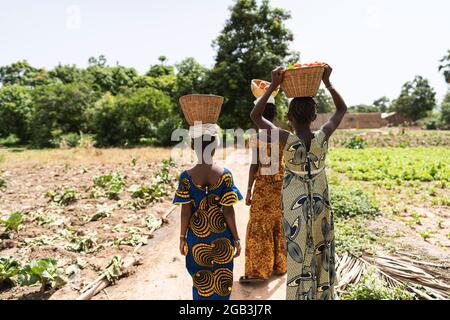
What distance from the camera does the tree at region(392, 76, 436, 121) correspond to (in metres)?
43.2

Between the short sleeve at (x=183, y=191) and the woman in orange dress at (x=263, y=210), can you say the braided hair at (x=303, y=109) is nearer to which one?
the short sleeve at (x=183, y=191)

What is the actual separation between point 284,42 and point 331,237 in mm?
19103

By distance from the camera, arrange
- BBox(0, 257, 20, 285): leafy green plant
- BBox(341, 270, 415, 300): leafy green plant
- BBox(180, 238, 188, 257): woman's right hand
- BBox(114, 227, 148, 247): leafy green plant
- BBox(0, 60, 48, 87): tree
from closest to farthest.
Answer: BBox(180, 238, 188, 257): woman's right hand < BBox(341, 270, 415, 300): leafy green plant < BBox(0, 257, 20, 285): leafy green plant < BBox(114, 227, 148, 247): leafy green plant < BBox(0, 60, 48, 87): tree

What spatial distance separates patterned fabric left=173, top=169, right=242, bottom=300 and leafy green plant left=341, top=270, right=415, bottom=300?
1168 millimetres

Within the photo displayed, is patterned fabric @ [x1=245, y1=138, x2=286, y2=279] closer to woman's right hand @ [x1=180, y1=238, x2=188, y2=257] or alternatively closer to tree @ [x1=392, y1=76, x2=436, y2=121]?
woman's right hand @ [x1=180, y1=238, x2=188, y2=257]

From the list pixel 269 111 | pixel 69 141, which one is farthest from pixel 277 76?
pixel 69 141

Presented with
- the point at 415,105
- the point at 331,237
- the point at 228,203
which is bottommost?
the point at 331,237

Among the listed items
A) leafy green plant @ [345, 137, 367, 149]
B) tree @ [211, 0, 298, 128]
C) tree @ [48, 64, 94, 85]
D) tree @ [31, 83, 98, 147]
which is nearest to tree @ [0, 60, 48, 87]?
tree @ [48, 64, 94, 85]

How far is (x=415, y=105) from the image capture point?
4331cm

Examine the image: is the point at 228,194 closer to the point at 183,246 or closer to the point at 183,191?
the point at 183,191

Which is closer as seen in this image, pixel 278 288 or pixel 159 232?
pixel 278 288
